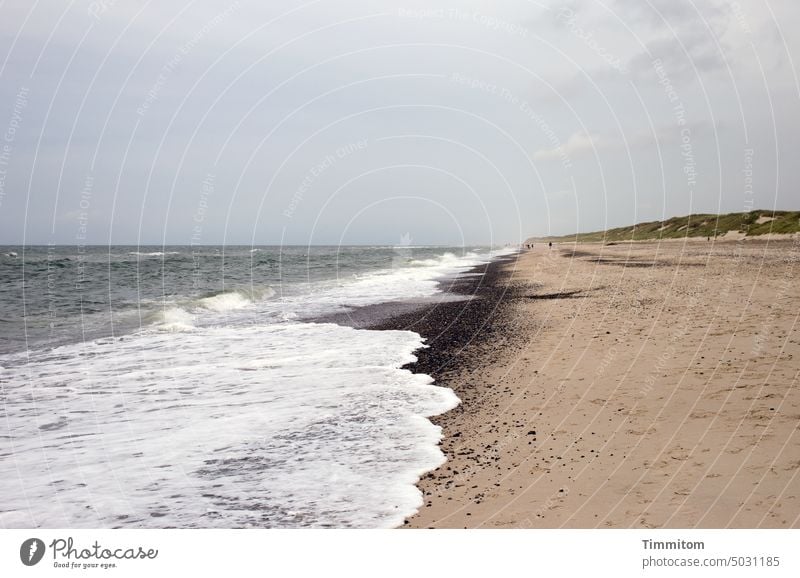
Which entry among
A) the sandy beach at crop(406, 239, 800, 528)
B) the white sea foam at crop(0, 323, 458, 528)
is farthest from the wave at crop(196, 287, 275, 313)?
the sandy beach at crop(406, 239, 800, 528)

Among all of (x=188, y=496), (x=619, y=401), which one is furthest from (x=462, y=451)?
(x=188, y=496)

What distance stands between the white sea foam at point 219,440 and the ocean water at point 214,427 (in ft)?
0.09

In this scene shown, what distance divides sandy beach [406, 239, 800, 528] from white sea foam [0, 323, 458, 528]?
0.90 meters

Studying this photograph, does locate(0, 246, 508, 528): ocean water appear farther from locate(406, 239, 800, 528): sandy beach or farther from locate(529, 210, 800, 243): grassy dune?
locate(529, 210, 800, 243): grassy dune

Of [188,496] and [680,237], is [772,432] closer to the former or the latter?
[188,496]

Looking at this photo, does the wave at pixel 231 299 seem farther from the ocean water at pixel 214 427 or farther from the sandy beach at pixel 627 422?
the sandy beach at pixel 627 422

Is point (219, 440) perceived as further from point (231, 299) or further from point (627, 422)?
point (231, 299)

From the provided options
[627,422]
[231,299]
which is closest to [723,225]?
[231,299]

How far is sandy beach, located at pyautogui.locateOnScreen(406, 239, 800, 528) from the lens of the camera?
246 inches

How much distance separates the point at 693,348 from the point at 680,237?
92418 mm

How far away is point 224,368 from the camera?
14852 mm

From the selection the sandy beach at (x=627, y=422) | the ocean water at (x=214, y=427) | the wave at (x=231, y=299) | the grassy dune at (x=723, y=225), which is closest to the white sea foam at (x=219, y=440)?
the ocean water at (x=214, y=427)

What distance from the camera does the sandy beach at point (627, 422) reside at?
20.5ft

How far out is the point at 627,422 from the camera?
862 cm
